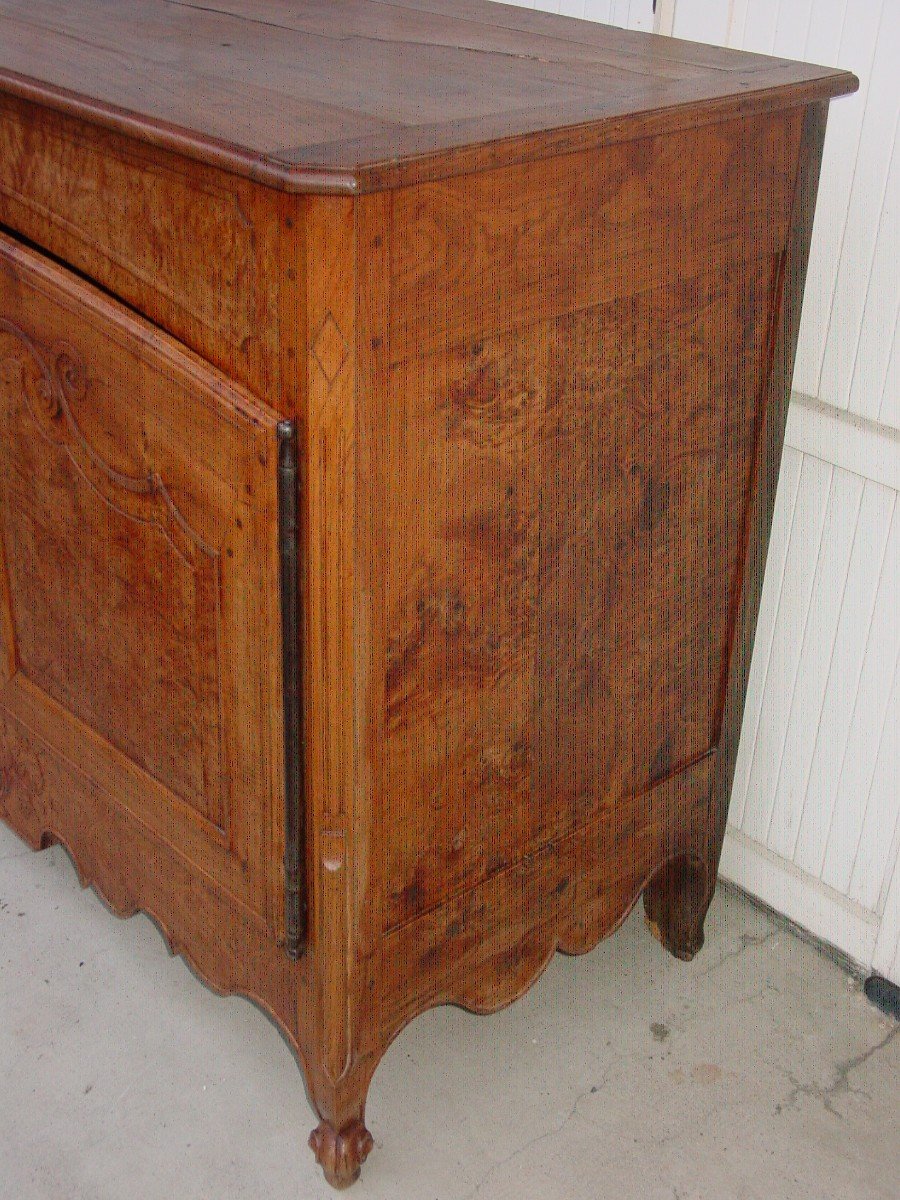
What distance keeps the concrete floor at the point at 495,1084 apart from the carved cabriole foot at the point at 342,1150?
30mm

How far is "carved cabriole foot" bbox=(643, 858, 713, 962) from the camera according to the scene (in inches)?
78.3

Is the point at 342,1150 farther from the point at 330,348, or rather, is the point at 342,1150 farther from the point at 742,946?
the point at 330,348

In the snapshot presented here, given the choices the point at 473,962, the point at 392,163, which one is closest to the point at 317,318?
the point at 392,163

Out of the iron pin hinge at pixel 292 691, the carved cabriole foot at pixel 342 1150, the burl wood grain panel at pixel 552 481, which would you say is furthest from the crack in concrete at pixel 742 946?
the iron pin hinge at pixel 292 691

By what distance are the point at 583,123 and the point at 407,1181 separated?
3.95ft

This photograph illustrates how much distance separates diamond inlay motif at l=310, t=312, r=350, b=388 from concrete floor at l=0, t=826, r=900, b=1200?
1.01 metres

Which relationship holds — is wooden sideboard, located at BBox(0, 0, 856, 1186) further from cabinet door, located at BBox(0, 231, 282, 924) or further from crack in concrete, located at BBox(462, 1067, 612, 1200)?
crack in concrete, located at BBox(462, 1067, 612, 1200)

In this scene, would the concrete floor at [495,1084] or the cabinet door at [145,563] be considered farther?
the concrete floor at [495,1084]

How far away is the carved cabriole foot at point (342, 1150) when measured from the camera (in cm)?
165

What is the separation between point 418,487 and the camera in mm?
1325

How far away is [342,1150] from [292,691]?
23.8 inches

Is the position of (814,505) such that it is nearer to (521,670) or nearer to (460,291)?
(521,670)

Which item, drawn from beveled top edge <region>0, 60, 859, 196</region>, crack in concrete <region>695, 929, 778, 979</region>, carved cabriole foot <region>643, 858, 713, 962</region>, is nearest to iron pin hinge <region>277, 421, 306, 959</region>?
beveled top edge <region>0, 60, 859, 196</region>

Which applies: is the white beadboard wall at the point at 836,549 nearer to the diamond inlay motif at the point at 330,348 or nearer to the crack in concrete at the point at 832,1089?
the crack in concrete at the point at 832,1089
